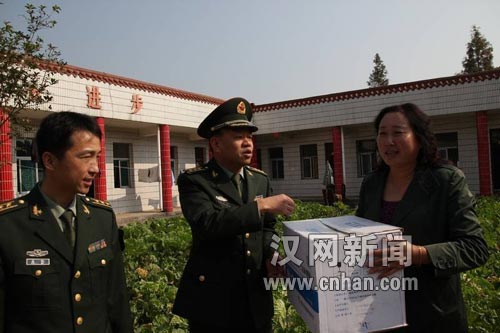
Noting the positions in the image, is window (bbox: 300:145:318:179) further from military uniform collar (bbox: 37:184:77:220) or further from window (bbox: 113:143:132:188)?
military uniform collar (bbox: 37:184:77:220)

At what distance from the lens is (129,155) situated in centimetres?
1403

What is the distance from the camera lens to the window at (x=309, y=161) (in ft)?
55.4

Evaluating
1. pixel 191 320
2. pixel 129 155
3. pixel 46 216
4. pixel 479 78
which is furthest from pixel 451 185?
pixel 129 155

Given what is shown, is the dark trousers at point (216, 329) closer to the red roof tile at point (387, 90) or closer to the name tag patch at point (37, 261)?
the name tag patch at point (37, 261)

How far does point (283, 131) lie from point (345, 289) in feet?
48.5

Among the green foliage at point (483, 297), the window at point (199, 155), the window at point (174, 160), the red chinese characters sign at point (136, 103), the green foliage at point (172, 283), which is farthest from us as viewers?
the window at point (199, 155)

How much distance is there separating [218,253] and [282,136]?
51.3 ft

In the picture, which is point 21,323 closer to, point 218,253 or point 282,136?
point 218,253

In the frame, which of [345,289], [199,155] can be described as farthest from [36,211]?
[199,155]

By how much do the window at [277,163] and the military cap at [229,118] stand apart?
15659 mm

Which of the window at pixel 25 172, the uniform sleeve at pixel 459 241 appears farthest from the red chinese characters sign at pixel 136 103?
the uniform sleeve at pixel 459 241

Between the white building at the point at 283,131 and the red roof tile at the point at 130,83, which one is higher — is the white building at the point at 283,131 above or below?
below

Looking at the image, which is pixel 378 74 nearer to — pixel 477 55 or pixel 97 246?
pixel 477 55

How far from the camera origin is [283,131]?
1614 cm
